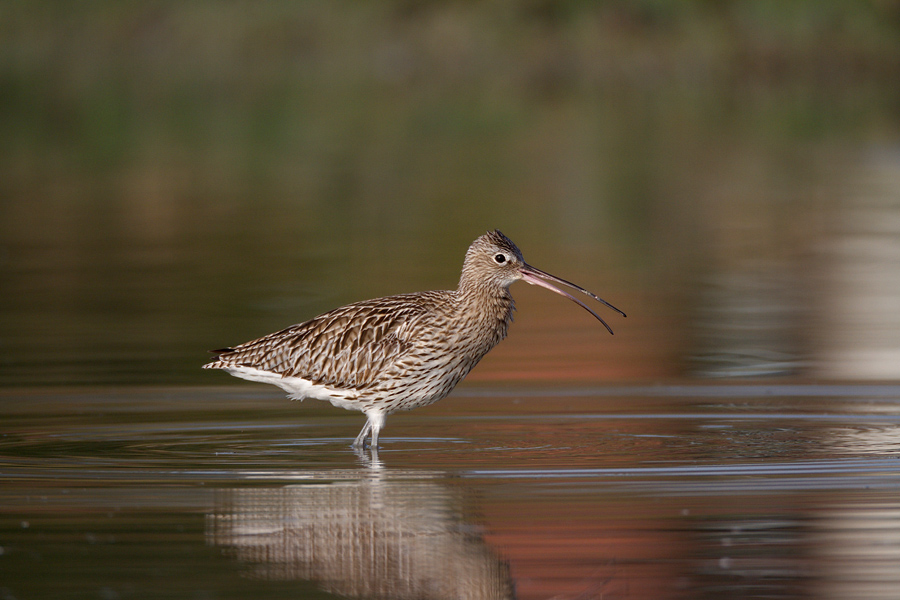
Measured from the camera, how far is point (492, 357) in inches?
597

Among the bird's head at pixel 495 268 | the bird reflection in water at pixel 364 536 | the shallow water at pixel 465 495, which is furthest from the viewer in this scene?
the bird's head at pixel 495 268

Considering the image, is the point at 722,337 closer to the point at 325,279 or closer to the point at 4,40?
the point at 325,279

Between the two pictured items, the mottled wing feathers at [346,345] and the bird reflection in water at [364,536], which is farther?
the mottled wing feathers at [346,345]

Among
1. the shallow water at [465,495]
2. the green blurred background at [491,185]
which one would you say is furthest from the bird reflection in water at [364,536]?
the green blurred background at [491,185]

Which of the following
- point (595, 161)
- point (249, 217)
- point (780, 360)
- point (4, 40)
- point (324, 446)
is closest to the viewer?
point (324, 446)

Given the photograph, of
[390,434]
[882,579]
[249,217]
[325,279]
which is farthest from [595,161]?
[882,579]

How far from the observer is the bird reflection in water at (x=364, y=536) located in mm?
7566

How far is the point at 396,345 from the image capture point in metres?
11.4

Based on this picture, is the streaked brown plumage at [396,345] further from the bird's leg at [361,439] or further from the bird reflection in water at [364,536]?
the bird reflection in water at [364,536]

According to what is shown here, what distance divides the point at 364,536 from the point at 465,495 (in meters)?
1.10

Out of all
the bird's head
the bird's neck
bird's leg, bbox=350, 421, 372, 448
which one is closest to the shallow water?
bird's leg, bbox=350, 421, 372, 448

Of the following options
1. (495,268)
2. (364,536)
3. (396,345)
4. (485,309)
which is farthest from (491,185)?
(364,536)

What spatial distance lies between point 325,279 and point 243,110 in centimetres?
4047

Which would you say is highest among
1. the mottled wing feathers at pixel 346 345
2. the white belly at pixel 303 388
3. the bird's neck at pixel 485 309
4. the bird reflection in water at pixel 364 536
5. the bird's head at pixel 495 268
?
the bird's head at pixel 495 268
